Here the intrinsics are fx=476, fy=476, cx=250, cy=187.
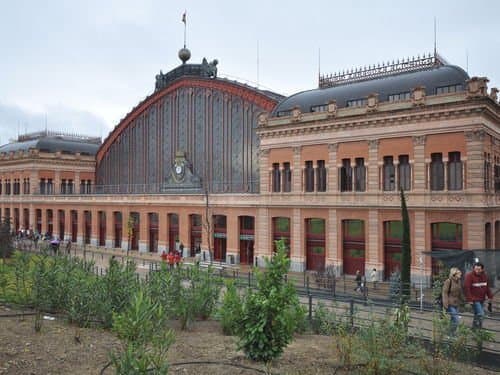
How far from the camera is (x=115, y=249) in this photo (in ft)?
192

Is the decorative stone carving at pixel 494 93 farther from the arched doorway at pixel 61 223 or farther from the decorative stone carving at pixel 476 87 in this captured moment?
the arched doorway at pixel 61 223

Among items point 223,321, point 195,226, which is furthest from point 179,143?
point 223,321

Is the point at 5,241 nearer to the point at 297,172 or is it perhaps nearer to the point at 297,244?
the point at 297,244

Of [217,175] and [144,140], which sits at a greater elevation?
[144,140]

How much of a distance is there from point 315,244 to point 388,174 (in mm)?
8433

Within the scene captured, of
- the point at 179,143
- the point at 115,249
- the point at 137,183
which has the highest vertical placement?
the point at 179,143

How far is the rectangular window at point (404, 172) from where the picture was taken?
3384 centimetres

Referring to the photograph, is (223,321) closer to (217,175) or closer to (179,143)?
(217,175)

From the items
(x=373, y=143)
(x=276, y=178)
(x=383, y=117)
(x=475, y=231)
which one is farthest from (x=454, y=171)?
(x=276, y=178)

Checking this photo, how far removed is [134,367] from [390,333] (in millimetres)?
6952

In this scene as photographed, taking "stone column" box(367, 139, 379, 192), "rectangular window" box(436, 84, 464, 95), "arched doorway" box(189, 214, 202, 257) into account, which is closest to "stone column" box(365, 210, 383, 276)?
"stone column" box(367, 139, 379, 192)

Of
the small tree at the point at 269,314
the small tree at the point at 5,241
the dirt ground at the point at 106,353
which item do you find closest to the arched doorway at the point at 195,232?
the small tree at the point at 5,241

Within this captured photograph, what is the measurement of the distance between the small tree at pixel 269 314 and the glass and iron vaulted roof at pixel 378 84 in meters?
28.4

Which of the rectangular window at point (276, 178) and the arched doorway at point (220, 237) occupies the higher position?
the rectangular window at point (276, 178)
